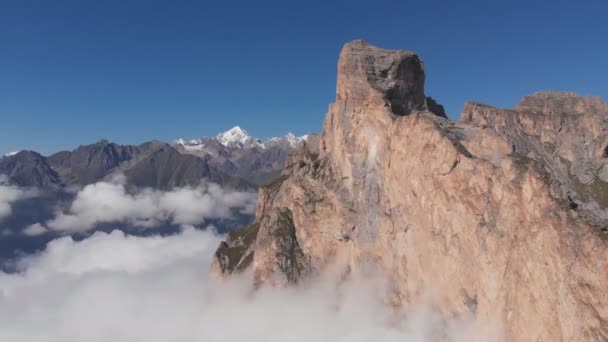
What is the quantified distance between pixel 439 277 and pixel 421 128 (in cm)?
3784

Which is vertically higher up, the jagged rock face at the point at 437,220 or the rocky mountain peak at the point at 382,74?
the rocky mountain peak at the point at 382,74

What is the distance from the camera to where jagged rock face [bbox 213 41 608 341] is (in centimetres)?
7094

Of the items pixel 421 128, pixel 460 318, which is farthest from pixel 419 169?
pixel 460 318

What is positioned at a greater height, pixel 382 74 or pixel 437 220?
pixel 382 74

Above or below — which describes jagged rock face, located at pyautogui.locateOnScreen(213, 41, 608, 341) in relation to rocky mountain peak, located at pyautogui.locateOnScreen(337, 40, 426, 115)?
below

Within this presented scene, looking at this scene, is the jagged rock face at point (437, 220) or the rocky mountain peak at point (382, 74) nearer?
the jagged rock face at point (437, 220)

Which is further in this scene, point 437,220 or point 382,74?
point 382,74

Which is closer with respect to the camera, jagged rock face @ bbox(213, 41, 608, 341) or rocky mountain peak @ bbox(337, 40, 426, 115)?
jagged rock face @ bbox(213, 41, 608, 341)

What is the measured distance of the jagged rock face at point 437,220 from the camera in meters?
70.9

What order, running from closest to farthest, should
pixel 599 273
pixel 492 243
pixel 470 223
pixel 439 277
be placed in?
pixel 599 273 < pixel 492 243 < pixel 470 223 < pixel 439 277

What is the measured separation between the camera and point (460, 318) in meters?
98.8

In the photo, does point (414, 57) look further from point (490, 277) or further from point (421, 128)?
point (490, 277)

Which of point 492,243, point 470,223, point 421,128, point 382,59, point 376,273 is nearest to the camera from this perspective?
point 492,243

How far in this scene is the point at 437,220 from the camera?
105 meters
